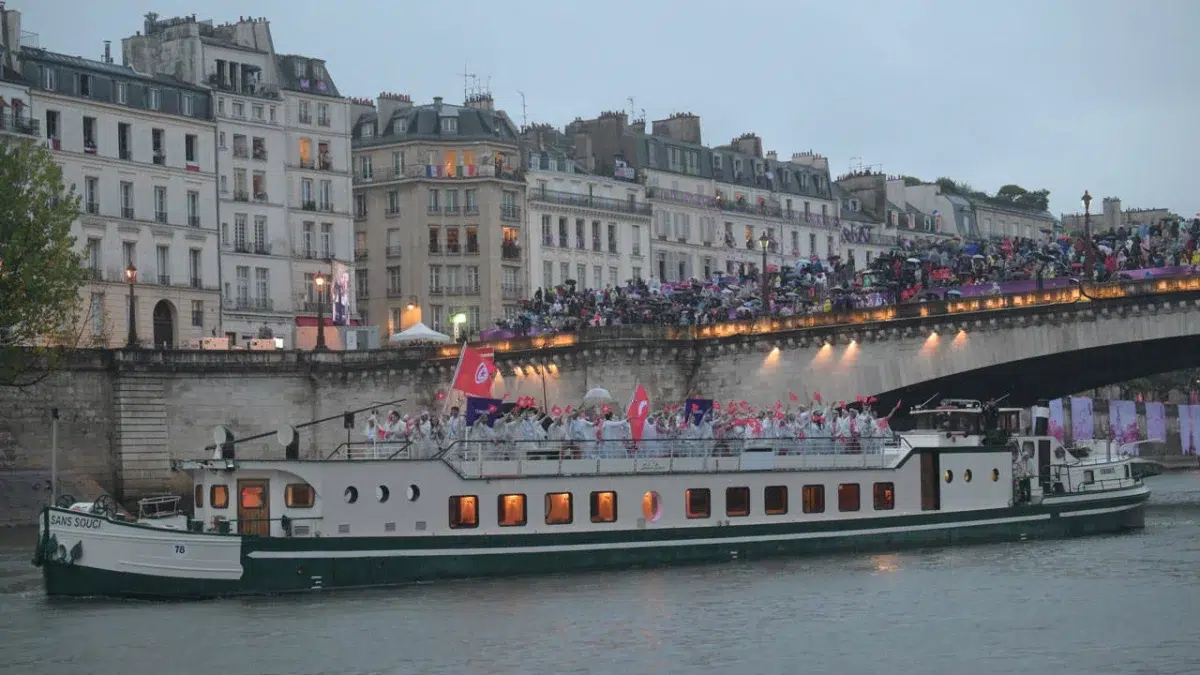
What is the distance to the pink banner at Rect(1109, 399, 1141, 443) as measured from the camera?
364 feet

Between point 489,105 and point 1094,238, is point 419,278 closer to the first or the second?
point 489,105

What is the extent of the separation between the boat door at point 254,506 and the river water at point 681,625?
1.79 metres

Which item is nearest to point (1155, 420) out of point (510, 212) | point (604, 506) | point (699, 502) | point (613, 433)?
point (510, 212)

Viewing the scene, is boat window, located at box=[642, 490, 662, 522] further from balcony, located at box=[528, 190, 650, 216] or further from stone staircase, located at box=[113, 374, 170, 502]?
balcony, located at box=[528, 190, 650, 216]

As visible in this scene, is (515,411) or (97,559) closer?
(97,559)

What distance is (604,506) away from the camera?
50312 millimetres

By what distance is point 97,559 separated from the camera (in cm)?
4512

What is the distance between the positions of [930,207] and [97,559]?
97.2 meters

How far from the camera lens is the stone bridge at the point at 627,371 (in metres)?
69.7

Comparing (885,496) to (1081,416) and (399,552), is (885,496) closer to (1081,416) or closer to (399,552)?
(399,552)

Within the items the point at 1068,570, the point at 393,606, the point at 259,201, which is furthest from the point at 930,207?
the point at 393,606

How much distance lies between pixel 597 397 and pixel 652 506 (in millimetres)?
18628

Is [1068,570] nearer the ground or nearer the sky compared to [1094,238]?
nearer the ground

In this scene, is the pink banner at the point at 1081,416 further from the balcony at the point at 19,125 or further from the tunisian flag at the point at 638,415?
the tunisian flag at the point at 638,415
